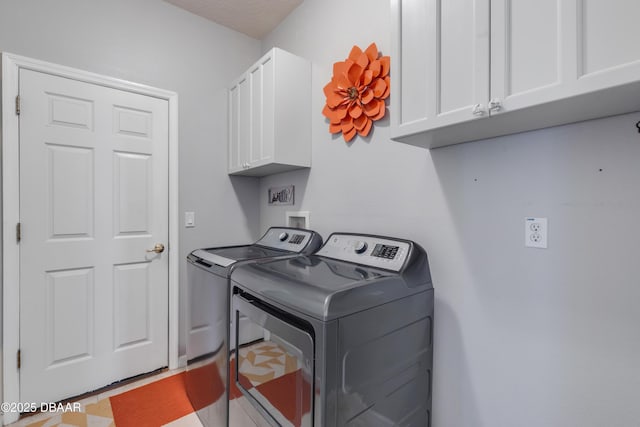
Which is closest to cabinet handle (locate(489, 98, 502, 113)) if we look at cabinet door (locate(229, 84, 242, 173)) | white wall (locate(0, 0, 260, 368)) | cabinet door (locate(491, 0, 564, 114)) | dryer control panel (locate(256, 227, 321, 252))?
cabinet door (locate(491, 0, 564, 114))

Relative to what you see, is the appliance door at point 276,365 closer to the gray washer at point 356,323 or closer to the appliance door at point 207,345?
the gray washer at point 356,323

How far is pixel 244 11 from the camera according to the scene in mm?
2281

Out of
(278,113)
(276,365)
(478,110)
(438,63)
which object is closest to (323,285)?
(276,365)

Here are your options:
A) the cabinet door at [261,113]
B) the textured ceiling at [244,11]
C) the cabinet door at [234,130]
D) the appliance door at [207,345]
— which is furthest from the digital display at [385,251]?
the textured ceiling at [244,11]

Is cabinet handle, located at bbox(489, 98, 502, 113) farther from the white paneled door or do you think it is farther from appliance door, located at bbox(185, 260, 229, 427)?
the white paneled door

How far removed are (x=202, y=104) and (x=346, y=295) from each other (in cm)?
216

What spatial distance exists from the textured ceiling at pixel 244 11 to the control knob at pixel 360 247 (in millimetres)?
1905

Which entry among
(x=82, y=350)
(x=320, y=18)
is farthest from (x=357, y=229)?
(x=82, y=350)

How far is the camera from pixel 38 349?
1.80 metres

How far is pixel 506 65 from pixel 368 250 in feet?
2.99

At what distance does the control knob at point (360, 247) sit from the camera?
4.82ft

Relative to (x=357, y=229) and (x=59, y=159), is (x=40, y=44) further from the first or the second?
(x=357, y=229)

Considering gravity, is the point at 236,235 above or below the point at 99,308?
above

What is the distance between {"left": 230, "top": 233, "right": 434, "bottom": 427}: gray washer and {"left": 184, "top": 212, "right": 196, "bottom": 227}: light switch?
3.99 ft
